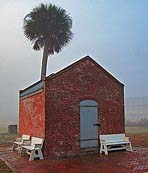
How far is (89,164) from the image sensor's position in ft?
34.4

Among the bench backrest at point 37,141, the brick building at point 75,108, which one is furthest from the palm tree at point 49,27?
the bench backrest at point 37,141

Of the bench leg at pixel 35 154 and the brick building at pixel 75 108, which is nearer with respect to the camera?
the bench leg at pixel 35 154

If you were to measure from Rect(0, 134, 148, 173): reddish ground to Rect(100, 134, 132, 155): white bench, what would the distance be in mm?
365

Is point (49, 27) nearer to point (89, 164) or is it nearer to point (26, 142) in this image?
point (26, 142)

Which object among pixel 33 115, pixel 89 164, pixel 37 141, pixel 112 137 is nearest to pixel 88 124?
pixel 112 137

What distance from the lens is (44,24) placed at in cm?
2295

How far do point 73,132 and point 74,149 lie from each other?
719 mm

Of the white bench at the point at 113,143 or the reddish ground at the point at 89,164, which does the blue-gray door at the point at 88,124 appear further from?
the reddish ground at the point at 89,164

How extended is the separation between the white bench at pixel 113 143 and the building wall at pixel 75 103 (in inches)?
13.1

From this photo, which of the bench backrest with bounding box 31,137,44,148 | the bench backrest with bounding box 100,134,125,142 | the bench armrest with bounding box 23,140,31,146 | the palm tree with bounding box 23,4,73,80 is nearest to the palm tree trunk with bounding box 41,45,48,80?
the palm tree with bounding box 23,4,73,80

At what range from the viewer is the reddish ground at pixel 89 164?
9492 millimetres

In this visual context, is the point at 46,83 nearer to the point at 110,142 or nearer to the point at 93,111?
the point at 93,111

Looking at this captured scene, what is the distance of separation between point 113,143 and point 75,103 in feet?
8.04

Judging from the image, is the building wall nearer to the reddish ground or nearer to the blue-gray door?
the blue-gray door
